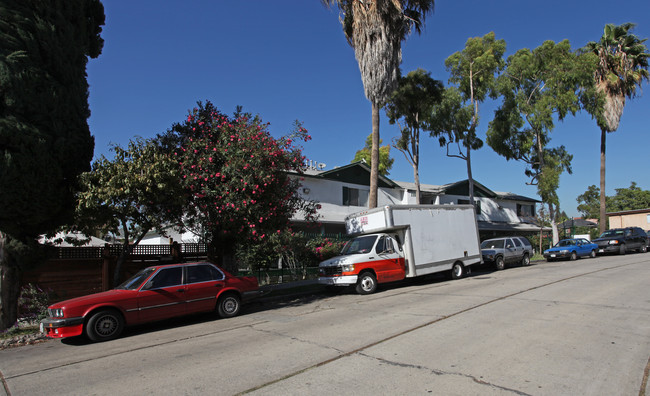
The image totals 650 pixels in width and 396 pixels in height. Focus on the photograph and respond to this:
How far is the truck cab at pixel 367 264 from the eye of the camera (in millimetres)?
12398

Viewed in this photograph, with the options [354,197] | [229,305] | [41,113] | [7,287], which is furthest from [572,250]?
[7,287]

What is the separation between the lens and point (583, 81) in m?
28.8

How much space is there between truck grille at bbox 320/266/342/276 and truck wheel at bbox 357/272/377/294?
72 cm

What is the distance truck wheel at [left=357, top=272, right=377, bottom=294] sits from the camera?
12.5 metres

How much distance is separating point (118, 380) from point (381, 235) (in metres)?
9.54

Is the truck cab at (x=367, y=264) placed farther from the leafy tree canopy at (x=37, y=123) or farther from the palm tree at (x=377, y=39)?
the leafy tree canopy at (x=37, y=123)

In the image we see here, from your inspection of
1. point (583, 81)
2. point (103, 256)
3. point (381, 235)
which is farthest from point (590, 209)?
point (103, 256)

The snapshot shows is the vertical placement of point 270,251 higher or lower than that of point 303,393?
higher

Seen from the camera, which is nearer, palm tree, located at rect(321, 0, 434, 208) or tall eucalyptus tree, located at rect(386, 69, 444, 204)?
palm tree, located at rect(321, 0, 434, 208)

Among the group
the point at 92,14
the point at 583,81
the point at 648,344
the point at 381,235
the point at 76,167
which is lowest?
the point at 648,344

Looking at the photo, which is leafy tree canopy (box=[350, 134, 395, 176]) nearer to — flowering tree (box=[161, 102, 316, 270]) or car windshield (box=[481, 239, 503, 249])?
car windshield (box=[481, 239, 503, 249])

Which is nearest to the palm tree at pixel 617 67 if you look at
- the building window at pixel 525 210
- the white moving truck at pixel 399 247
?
the building window at pixel 525 210

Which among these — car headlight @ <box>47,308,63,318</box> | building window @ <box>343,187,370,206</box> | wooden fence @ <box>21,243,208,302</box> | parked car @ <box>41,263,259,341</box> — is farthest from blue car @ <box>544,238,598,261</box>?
car headlight @ <box>47,308,63,318</box>

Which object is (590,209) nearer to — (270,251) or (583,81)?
(583,81)
